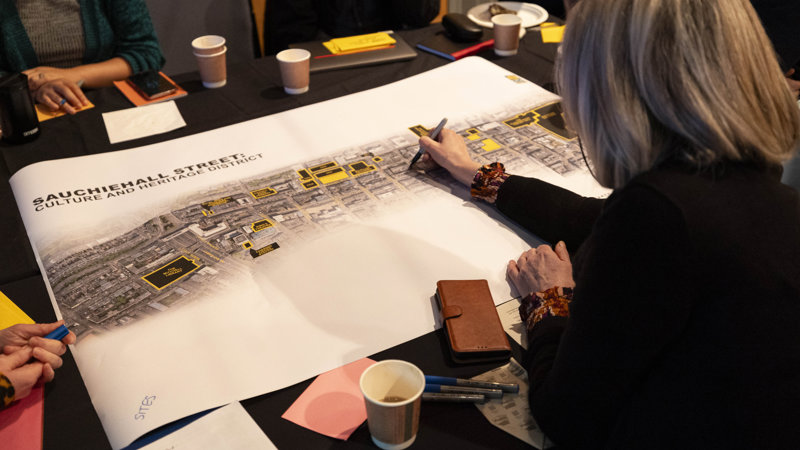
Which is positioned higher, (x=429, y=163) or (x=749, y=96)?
(x=749, y=96)

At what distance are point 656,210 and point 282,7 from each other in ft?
6.83

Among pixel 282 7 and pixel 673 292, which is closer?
pixel 673 292

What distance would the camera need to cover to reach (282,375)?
0.82 meters

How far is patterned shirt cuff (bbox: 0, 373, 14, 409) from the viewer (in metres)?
0.77

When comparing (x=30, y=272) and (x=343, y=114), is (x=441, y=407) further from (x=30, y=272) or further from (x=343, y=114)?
(x=343, y=114)

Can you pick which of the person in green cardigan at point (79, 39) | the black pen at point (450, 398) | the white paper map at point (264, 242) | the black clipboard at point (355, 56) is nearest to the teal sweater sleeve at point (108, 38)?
the person in green cardigan at point (79, 39)

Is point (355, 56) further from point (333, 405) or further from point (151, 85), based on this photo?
point (333, 405)

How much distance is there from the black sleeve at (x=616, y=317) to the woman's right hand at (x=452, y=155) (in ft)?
1.54

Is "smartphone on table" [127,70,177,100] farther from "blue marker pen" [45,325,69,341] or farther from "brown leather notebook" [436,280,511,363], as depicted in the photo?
"brown leather notebook" [436,280,511,363]

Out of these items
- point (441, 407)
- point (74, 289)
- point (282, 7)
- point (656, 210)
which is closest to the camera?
point (656, 210)

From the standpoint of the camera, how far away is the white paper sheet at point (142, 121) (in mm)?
1373

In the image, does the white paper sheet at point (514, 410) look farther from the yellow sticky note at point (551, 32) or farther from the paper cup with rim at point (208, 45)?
the yellow sticky note at point (551, 32)

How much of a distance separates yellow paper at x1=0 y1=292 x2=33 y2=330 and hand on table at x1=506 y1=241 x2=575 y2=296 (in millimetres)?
737

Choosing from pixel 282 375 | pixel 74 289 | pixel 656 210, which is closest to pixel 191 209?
pixel 74 289
